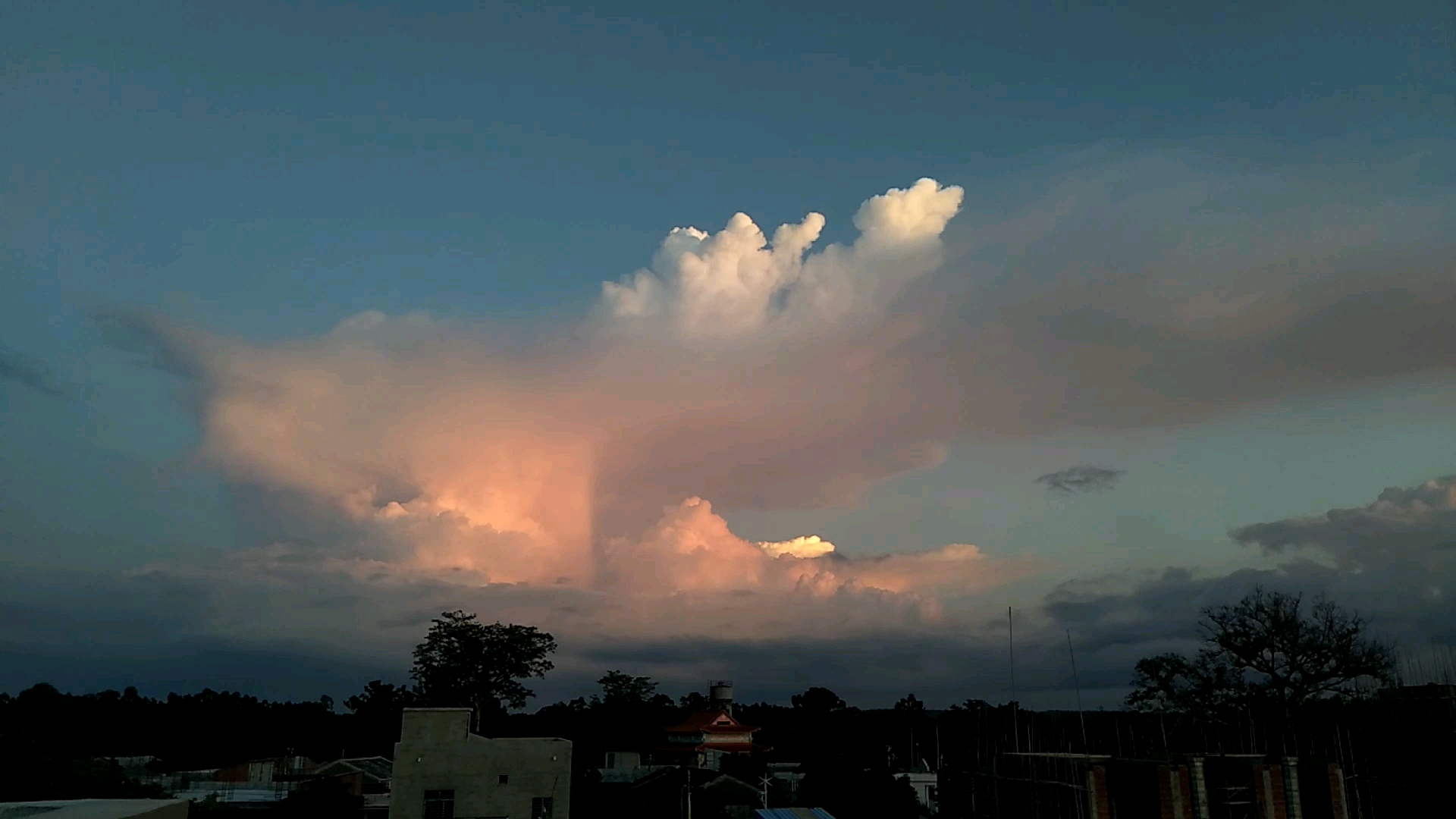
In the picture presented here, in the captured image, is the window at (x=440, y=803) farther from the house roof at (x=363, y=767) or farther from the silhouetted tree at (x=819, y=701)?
the silhouetted tree at (x=819, y=701)

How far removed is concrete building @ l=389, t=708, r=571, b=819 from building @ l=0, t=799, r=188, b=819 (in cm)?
950

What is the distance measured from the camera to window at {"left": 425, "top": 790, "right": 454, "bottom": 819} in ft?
129

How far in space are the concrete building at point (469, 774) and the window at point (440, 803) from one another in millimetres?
30

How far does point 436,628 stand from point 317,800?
3134 centimetres

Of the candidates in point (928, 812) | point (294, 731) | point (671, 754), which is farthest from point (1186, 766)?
point (294, 731)

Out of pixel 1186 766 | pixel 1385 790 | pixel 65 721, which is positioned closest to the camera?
pixel 1186 766

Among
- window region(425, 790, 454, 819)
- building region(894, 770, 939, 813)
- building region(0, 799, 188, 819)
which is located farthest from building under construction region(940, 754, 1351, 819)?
building region(894, 770, 939, 813)

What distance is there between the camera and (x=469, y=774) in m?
39.6

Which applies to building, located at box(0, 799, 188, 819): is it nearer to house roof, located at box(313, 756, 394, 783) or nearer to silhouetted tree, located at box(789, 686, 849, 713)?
house roof, located at box(313, 756, 394, 783)

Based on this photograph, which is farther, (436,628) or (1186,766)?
(436,628)

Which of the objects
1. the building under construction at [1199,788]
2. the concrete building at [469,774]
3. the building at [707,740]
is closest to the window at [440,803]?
the concrete building at [469,774]

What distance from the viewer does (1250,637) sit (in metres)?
52.2

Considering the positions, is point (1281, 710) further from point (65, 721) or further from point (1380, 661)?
point (65, 721)

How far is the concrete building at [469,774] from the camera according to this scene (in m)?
39.2
